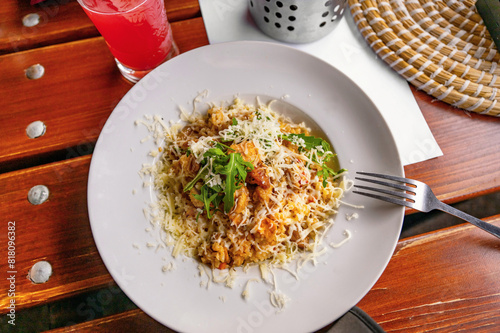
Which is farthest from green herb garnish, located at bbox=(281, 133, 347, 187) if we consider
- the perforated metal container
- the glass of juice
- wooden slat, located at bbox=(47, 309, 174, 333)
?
wooden slat, located at bbox=(47, 309, 174, 333)

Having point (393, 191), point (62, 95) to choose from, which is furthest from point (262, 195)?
point (62, 95)

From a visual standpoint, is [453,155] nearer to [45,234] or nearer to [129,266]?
[129,266]

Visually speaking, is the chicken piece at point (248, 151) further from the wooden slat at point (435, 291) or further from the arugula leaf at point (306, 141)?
the wooden slat at point (435, 291)

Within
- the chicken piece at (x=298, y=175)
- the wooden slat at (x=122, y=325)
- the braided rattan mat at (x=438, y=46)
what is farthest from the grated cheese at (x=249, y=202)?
the braided rattan mat at (x=438, y=46)

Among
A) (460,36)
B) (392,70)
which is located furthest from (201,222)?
(460,36)

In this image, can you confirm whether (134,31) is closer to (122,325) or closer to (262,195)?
(262,195)
